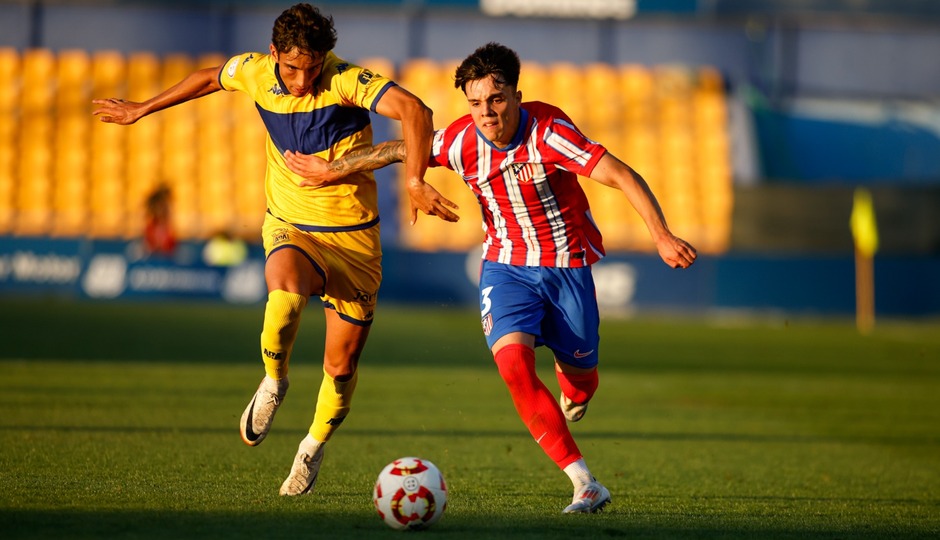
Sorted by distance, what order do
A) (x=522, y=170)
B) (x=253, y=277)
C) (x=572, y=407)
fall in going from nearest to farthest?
(x=522, y=170)
(x=572, y=407)
(x=253, y=277)

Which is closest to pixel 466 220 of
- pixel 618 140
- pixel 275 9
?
→ pixel 618 140

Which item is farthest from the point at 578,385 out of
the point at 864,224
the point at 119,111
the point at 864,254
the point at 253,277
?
the point at 864,254

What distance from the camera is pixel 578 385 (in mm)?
7074

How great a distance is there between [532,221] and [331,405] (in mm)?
1410

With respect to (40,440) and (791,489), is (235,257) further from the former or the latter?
(791,489)

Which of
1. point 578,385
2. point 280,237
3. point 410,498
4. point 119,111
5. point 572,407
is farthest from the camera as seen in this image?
point 572,407

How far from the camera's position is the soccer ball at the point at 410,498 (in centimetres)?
529

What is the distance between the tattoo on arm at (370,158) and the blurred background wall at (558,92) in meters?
17.8

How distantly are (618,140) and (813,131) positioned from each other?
13.8 ft

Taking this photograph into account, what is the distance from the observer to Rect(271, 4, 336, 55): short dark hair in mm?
6129

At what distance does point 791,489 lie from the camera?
7.27 meters

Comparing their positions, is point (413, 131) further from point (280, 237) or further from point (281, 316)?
point (281, 316)

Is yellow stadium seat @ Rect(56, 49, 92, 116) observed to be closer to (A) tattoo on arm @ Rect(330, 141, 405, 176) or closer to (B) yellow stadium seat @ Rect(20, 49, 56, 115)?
(B) yellow stadium seat @ Rect(20, 49, 56, 115)

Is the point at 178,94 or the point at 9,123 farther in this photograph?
the point at 9,123
